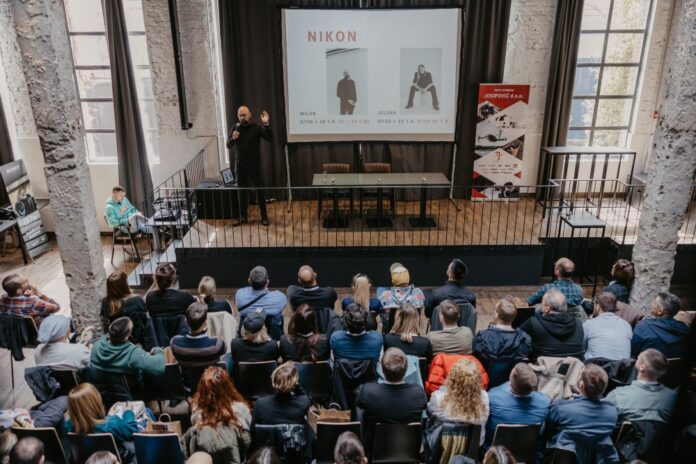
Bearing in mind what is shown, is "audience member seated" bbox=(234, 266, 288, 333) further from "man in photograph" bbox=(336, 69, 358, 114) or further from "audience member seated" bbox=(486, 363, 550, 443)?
"man in photograph" bbox=(336, 69, 358, 114)

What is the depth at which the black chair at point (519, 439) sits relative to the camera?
10.8 ft

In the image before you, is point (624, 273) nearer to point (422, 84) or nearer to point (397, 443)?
point (397, 443)

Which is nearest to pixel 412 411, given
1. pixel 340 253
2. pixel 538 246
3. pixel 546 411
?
pixel 546 411

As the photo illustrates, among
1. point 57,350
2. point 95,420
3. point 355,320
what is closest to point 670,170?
point 355,320

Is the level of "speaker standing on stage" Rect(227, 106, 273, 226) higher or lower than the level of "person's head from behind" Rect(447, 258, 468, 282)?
higher

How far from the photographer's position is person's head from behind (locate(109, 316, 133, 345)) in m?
3.80

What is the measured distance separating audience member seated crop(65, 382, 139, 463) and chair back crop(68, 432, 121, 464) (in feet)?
0.14

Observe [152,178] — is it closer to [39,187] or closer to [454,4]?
[39,187]

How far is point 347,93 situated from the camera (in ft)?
28.5

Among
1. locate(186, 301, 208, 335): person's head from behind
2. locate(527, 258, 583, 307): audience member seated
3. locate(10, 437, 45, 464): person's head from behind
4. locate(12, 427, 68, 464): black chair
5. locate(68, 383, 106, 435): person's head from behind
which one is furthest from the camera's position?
locate(527, 258, 583, 307): audience member seated

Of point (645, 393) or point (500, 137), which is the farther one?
point (500, 137)

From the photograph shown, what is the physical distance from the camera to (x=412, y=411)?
334 cm

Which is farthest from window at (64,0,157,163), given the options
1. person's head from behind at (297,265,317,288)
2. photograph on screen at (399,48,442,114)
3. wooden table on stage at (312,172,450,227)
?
person's head from behind at (297,265,317,288)

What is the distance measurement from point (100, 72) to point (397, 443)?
8.04m
